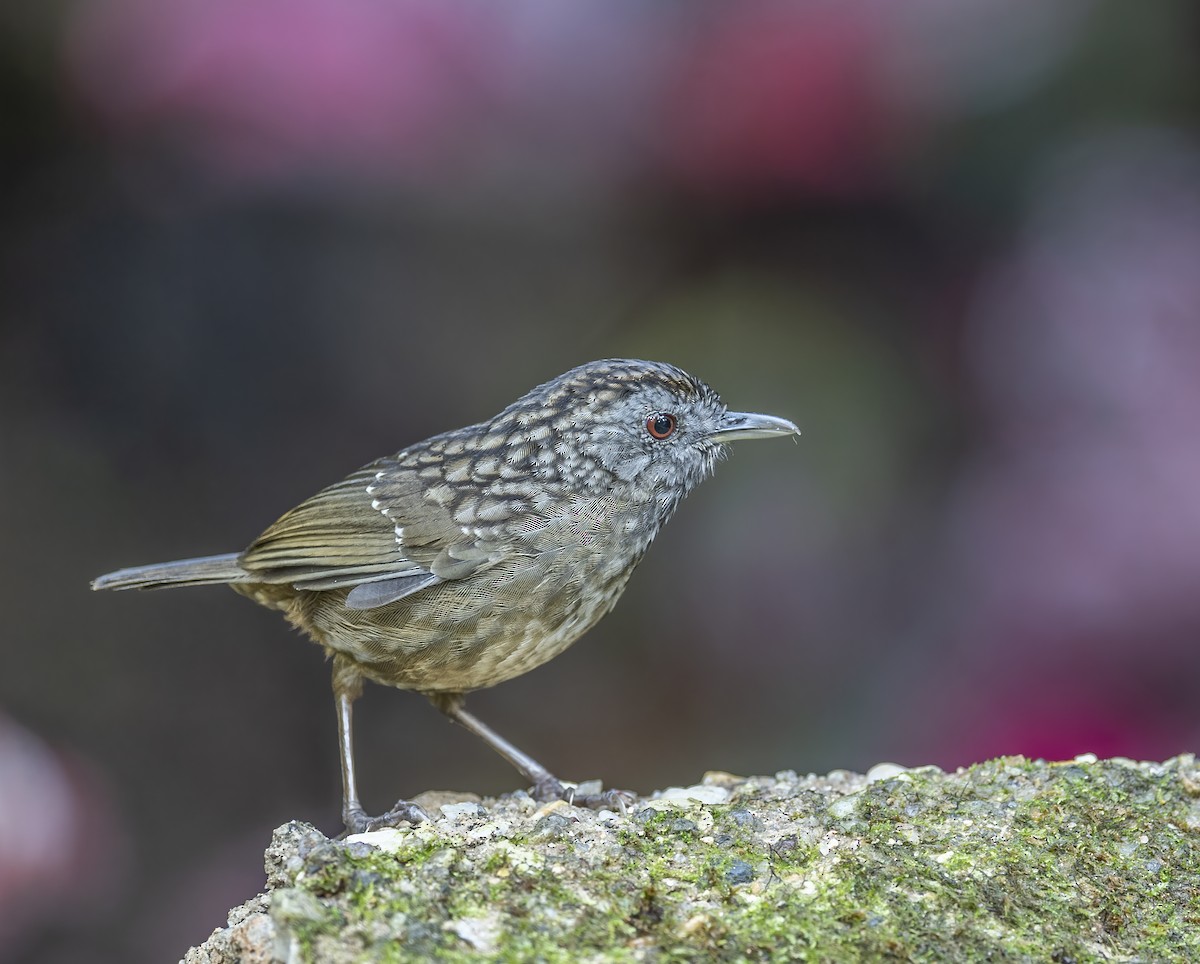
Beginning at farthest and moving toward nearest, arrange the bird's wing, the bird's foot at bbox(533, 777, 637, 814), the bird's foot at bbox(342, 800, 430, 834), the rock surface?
the bird's wing < the bird's foot at bbox(533, 777, 637, 814) < the bird's foot at bbox(342, 800, 430, 834) < the rock surface

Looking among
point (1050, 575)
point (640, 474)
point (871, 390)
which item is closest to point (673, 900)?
point (640, 474)

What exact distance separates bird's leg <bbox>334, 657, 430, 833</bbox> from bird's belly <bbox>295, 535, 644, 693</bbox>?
0.44 ft

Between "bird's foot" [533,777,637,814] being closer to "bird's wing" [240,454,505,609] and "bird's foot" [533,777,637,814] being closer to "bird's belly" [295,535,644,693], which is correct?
"bird's belly" [295,535,644,693]

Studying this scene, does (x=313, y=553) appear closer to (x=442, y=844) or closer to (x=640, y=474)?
(x=640, y=474)

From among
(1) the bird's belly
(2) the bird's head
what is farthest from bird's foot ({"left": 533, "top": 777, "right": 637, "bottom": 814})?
(2) the bird's head

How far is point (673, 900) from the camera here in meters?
2.33

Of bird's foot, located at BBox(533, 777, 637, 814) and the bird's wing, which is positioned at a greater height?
the bird's wing

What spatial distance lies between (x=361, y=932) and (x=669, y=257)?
4.06m

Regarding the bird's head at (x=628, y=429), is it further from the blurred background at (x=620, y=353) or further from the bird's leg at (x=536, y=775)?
the blurred background at (x=620, y=353)

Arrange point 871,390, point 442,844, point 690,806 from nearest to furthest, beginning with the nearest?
point 442,844 < point 690,806 < point 871,390

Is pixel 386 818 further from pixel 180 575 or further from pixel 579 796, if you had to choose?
pixel 180 575

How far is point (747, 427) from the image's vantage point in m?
3.59

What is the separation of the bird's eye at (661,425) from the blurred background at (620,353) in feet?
5.28

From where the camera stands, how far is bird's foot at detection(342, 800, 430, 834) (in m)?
3.10
